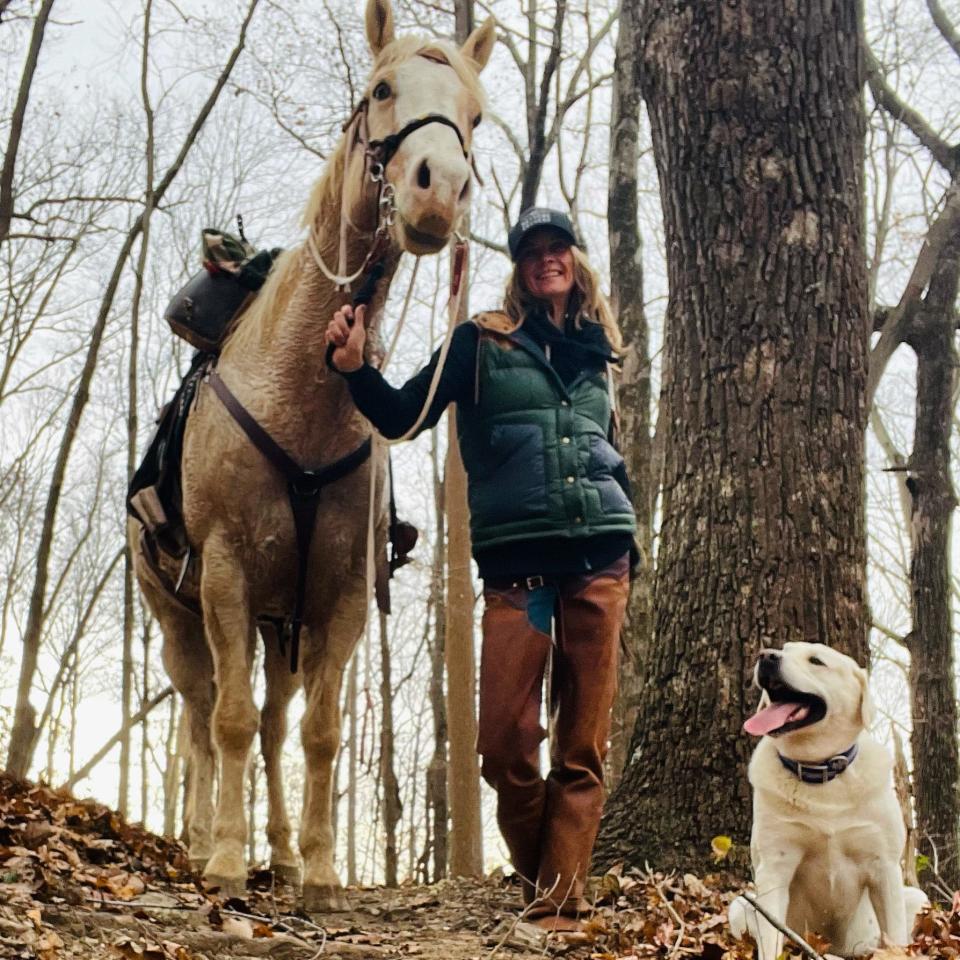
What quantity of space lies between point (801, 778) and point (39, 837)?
3.01 m

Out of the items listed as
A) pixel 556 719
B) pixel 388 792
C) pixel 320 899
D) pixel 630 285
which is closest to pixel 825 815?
pixel 556 719

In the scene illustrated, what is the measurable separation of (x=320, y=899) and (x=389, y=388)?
81.0 inches

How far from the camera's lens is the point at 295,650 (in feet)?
17.2

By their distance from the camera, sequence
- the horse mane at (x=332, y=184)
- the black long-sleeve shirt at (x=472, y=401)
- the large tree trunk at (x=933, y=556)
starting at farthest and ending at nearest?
the large tree trunk at (x=933, y=556)
the horse mane at (x=332, y=184)
the black long-sleeve shirt at (x=472, y=401)

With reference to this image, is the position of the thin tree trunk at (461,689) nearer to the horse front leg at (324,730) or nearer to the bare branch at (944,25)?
the bare branch at (944,25)

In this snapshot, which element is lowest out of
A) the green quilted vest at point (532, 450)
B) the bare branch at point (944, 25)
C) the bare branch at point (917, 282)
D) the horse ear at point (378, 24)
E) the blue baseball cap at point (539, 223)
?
the green quilted vest at point (532, 450)

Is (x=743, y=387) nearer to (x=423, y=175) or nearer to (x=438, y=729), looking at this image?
(x=423, y=175)

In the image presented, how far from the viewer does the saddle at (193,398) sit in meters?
5.56

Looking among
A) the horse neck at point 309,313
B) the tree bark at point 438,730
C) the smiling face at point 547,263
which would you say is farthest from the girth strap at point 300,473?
the tree bark at point 438,730

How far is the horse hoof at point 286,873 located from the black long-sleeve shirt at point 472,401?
2360 millimetres

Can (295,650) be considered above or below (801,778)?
above

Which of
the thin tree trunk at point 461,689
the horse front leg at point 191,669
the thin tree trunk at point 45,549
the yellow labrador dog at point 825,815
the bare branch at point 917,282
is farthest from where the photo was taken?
the bare branch at point 917,282

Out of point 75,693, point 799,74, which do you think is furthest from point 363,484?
point 75,693

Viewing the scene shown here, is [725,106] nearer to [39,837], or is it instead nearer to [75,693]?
[39,837]
